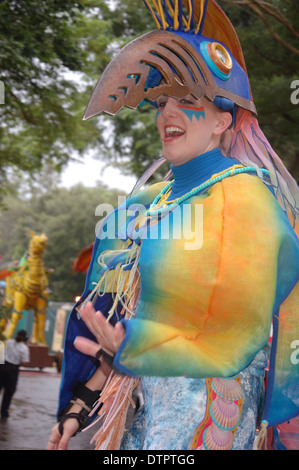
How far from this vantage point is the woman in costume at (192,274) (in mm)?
1949

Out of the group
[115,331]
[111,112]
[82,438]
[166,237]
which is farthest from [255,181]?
[82,438]

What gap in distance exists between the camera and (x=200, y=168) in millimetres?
2336

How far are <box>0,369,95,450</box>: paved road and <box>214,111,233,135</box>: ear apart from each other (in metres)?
6.08

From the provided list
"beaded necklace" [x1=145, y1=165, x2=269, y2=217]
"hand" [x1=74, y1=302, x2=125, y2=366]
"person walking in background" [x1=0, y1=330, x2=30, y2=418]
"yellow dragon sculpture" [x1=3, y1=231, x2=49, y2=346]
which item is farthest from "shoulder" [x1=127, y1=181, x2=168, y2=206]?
"yellow dragon sculpture" [x1=3, y1=231, x2=49, y2=346]

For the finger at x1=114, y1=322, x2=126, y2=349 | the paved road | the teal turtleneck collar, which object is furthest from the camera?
the paved road

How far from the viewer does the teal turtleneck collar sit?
7.61 ft

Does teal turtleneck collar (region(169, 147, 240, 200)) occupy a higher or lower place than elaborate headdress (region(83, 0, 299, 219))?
lower

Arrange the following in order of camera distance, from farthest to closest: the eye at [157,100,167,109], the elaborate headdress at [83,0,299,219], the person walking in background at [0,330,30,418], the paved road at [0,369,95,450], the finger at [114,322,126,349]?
the person walking in background at [0,330,30,418] < the paved road at [0,369,95,450] < the eye at [157,100,167,109] < the elaborate headdress at [83,0,299,219] < the finger at [114,322,126,349]

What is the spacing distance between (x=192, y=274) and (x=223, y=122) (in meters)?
0.69

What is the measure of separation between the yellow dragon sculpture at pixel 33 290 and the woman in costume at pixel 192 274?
1409 cm

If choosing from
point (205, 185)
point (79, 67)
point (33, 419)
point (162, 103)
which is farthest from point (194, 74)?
point (33, 419)

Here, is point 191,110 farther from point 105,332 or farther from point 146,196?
point 105,332

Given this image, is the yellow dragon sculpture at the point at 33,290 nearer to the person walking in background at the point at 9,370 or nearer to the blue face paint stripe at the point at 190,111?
the person walking in background at the point at 9,370

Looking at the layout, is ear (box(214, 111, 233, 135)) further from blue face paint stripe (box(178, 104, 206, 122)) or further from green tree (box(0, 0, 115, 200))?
green tree (box(0, 0, 115, 200))
